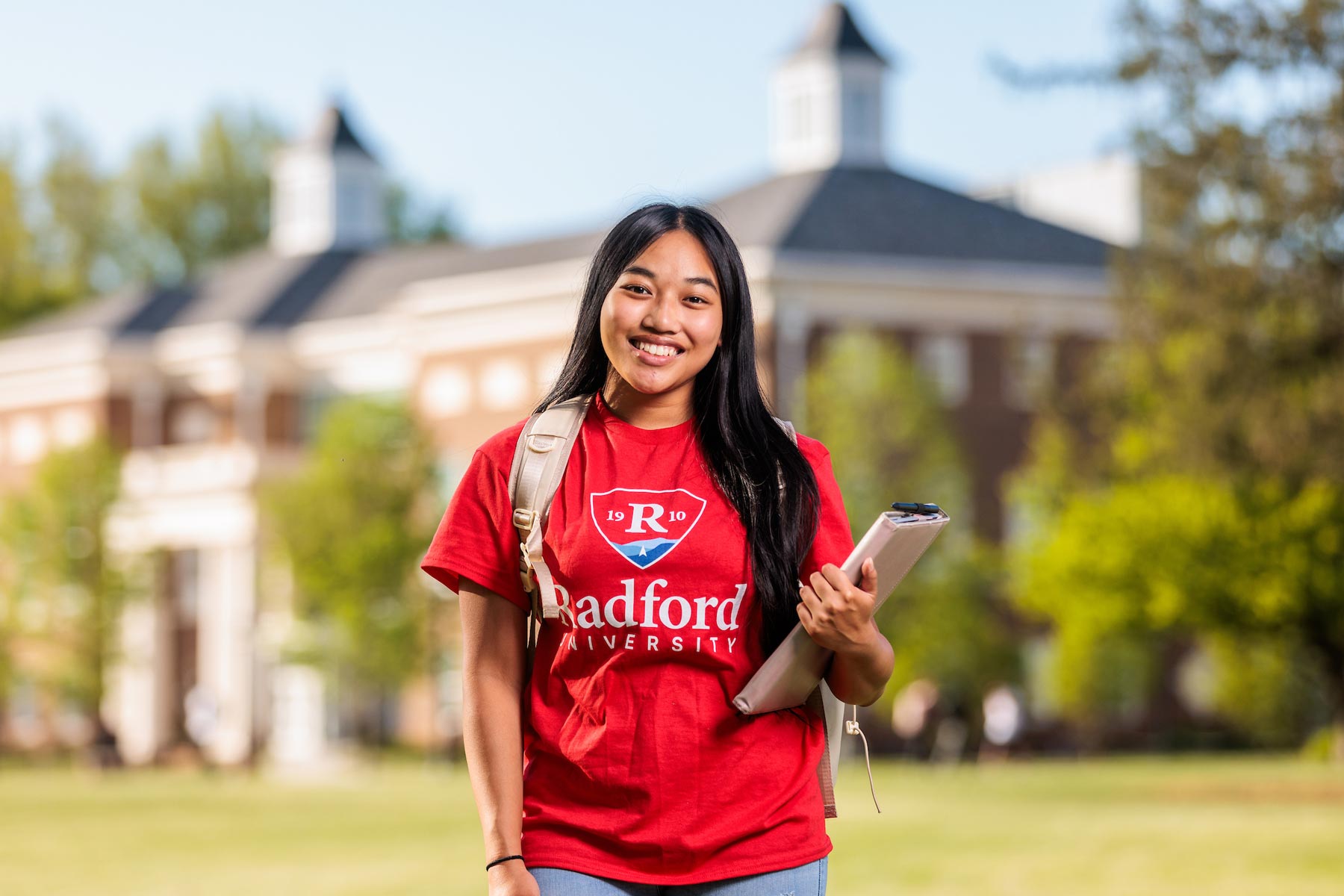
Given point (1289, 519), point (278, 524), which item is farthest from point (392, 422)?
point (1289, 519)

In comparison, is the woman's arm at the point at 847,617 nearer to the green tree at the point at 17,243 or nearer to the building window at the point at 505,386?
the building window at the point at 505,386

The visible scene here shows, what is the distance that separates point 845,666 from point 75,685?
55275mm

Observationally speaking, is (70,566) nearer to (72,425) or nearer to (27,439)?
(72,425)

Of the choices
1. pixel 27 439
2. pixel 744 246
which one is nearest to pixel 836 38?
pixel 744 246

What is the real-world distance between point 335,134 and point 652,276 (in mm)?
72946

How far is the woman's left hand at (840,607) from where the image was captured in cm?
417

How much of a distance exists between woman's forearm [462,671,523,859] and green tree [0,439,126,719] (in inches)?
2164

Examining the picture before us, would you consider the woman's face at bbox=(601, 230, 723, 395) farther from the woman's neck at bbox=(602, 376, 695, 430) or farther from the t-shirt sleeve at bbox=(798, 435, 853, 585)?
the t-shirt sleeve at bbox=(798, 435, 853, 585)

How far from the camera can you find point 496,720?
4406 millimetres

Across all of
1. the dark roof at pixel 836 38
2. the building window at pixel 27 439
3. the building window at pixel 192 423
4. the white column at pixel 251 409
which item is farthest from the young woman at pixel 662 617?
the building window at pixel 27 439

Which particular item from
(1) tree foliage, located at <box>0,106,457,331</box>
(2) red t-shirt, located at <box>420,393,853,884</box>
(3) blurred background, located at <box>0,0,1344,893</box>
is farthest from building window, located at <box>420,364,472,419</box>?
(2) red t-shirt, located at <box>420,393,853,884</box>

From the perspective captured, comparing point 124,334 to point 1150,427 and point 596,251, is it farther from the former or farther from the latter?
point 596,251

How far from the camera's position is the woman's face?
14.8 feet

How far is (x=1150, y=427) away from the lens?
34938 millimetres
